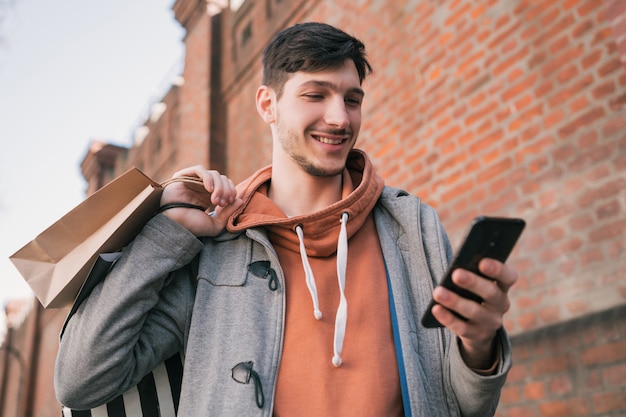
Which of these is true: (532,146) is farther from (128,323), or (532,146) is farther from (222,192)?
(128,323)

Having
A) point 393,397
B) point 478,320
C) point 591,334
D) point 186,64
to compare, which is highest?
point 186,64

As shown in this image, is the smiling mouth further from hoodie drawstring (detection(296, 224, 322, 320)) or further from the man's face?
hoodie drawstring (detection(296, 224, 322, 320))

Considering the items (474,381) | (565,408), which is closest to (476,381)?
(474,381)

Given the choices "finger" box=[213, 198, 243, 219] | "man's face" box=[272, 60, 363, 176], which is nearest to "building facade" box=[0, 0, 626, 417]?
"man's face" box=[272, 60, 363, 176]

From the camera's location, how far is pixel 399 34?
4395mm

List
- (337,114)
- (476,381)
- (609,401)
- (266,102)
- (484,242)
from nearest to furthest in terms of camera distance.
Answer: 1. (484,242)
2. (476,381)
3. (337,114)
4. (266,102)
5. (609,401)

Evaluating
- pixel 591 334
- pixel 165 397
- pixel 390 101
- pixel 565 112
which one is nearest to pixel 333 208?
pixel 165 397

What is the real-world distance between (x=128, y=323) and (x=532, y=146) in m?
2.59

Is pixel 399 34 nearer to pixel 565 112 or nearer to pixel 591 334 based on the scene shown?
pixel 565 112

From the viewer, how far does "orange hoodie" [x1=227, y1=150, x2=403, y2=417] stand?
4.88ft

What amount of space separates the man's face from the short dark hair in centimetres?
3

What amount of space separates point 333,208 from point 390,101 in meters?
2.85

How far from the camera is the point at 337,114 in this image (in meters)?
1.85

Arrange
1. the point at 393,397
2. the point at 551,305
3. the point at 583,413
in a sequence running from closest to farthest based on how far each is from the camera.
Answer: the point at 393,397
the point at 583,413
the point at 551,305
